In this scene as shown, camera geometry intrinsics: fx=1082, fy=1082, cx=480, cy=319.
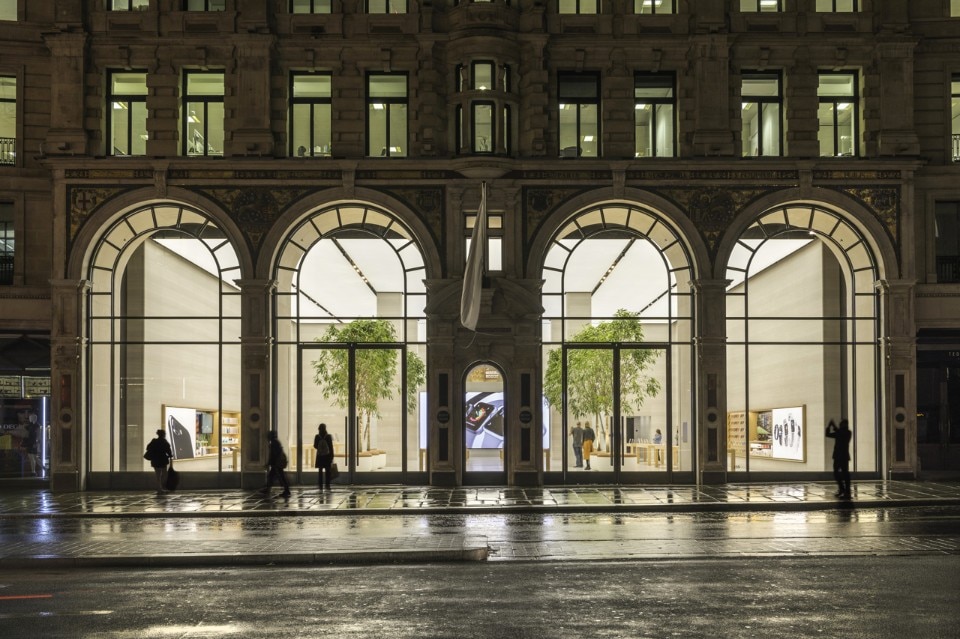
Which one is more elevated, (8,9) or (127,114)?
(8,9)

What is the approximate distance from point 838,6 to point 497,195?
1112 cm

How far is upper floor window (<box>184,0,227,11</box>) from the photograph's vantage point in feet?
99.0

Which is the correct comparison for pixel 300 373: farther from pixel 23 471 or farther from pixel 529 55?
pixel 529 55

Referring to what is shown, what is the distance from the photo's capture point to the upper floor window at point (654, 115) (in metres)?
30.3

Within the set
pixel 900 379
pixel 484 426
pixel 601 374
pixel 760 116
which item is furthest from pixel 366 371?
pixel 900 379

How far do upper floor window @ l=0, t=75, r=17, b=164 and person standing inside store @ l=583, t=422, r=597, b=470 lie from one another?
17.6 meters

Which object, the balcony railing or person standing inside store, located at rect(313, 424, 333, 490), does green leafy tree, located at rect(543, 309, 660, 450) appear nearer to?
person standing inside store, located at rect(313, 424, 333, 490)

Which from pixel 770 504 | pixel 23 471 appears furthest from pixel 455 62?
pixel 23 471

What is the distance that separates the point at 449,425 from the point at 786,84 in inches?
525

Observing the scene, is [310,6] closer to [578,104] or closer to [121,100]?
[121,100]

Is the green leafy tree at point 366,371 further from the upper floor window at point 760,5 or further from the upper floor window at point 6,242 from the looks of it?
the upper floor window at point 760,5

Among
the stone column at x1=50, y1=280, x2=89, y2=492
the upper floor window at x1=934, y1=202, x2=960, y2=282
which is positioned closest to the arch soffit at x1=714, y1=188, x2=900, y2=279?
the upper floor window at x1=934, y1=202, x2=960, y2=282

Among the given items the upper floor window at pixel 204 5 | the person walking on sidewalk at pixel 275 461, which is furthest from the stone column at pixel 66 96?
the person walking on sidewalk at pixel 275 461

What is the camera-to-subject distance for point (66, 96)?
29375 millimetres
